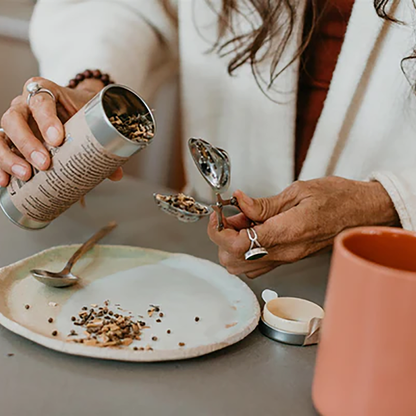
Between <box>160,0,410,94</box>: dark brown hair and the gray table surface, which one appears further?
<box>160,0,410,94</box>: dark brown hair

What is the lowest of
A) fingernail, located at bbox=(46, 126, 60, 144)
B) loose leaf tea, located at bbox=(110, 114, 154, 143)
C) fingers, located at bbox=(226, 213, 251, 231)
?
fingers, located at bbox=(226, 213, 251, 231)

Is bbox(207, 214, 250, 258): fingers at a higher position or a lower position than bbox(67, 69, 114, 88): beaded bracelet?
lower

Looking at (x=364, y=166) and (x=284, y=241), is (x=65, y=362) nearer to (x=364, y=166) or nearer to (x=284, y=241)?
(x=284, y=241)

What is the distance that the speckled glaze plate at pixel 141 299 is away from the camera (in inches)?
24.3

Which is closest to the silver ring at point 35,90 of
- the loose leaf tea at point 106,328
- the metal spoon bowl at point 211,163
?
the metal spoon bowl at point 211,163

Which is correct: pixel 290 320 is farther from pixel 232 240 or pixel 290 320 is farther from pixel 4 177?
pixel 4 177

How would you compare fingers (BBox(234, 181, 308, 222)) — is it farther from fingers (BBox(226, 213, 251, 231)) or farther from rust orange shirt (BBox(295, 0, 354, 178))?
rust orange shirt (BBox(295, 0, 354, 178))

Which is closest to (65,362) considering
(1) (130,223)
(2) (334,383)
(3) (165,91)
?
(2) (334,383)

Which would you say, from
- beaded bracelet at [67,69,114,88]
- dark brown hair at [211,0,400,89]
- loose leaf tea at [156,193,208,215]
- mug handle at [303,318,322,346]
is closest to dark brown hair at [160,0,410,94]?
dark brown hair at [211,0,400,89]

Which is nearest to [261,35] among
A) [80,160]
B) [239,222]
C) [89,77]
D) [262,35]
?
[262,35]

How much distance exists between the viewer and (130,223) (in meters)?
1.03

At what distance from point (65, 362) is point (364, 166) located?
0.69 metres

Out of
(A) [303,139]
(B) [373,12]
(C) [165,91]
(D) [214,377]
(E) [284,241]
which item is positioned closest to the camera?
(D) [214,377]

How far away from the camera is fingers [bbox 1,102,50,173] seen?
0.70 m
